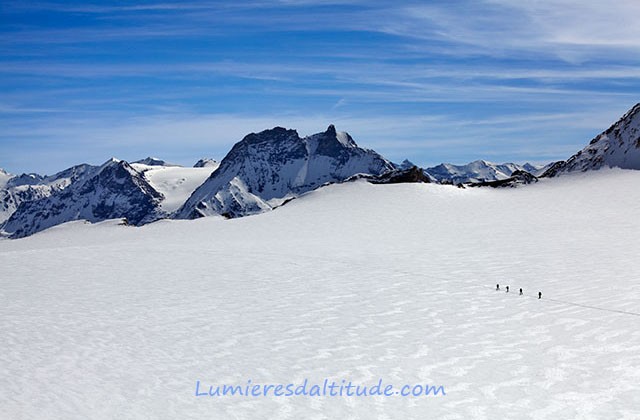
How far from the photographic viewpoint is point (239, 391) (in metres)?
12.4

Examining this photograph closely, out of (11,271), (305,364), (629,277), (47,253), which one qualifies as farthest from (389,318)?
(47,253)

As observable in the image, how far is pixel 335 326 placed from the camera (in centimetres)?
1745

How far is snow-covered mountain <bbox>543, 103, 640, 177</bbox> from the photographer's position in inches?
2881

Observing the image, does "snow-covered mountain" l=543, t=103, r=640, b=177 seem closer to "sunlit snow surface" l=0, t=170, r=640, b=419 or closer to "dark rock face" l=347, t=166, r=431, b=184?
"dark rock face" l=347, t=166, r=431, b=184

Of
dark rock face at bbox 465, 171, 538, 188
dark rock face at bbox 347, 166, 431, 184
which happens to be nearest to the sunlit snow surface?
dark rock face at bbox 465, 171, 538, 188

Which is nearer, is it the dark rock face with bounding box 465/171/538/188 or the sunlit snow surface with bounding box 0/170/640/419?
the sunlit snow surface with bounding box 0/170/640/419

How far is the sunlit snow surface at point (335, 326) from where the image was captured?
11.6 meters

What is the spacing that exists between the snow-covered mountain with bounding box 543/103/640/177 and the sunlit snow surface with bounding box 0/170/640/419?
4167 centimetres

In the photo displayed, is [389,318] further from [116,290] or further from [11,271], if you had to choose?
[11,271]

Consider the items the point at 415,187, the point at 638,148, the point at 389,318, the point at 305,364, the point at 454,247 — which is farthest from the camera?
the point at 638,148

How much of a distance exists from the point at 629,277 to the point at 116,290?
22560 millimetres

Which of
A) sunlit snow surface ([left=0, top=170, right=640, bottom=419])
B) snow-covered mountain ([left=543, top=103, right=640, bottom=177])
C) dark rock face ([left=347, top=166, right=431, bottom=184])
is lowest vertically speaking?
sunlit snow surface ([left=0, top=170, right=640, bottom=419])

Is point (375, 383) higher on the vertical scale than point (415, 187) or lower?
lower

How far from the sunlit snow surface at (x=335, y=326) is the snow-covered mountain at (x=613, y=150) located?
41.7m
